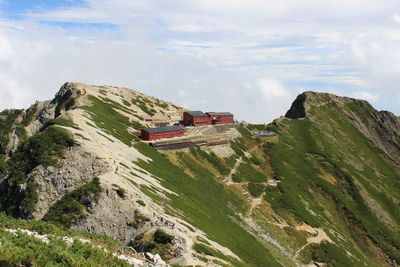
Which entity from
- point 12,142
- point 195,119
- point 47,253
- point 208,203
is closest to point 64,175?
point 47,253

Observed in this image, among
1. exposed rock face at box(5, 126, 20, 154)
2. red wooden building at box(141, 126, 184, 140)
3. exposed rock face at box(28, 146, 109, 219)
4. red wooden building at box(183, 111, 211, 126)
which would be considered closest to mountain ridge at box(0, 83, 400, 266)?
exposed rock face at box(28, 146, 109, 219)

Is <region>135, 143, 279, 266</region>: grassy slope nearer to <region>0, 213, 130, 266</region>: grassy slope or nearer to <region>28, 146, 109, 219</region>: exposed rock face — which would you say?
<region>28, 146, 109, 219</region>: exposed rock face

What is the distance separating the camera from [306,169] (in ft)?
476

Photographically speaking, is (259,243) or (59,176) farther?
(259,243)

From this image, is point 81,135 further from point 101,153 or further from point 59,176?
point 59,176

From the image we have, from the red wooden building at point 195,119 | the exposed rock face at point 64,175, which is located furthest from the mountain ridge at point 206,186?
the red wooden building at point 195,119

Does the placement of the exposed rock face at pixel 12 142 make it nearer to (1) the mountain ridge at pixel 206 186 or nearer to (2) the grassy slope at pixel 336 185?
(1) the mountain ridge at pixel 206 186

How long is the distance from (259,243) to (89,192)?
4793 cm

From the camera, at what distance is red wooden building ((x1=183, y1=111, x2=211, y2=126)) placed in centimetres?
14941

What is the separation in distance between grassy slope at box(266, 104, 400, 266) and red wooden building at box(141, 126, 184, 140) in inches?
1690

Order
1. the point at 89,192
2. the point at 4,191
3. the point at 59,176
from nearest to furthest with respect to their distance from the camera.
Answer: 1. the point at 89,192
2. the point at 59,176
3. the point at 4,191

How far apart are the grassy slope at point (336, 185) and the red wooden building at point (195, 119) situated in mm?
33881

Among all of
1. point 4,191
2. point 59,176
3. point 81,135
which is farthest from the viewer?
point 81,135

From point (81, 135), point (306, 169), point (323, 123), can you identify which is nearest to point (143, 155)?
→ point (81, 135)
